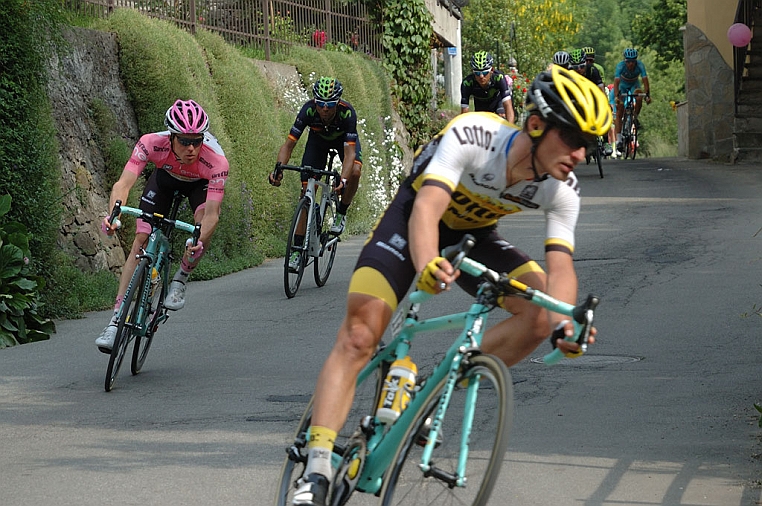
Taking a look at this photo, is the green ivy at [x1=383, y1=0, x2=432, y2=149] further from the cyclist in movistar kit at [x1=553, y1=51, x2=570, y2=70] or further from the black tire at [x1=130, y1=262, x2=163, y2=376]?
the black tire at [x1=130, y1=262, x2=163, y2=376]

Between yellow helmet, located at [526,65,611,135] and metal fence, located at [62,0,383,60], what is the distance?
36.9ft

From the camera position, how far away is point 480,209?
16.9ft

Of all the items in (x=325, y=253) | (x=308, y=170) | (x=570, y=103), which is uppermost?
(x=570, y=103)

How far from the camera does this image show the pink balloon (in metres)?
28.0

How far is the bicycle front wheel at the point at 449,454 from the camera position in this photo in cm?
414

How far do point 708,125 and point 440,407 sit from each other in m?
29.7

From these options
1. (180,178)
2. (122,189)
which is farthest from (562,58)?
(122,189)

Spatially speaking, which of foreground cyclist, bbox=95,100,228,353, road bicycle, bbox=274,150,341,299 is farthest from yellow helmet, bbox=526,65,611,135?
road bicycle, bbox=274,150,341,299

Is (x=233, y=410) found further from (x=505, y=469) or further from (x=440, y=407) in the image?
(x=440, y=407)

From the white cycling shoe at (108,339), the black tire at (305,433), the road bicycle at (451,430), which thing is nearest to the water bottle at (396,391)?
the road bicycle at (451,430)

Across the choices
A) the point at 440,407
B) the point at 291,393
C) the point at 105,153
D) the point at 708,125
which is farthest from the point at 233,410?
the point at 708,125

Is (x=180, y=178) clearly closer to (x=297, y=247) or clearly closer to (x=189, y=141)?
(x=189, y=141)

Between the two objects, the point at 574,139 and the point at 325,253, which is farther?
the point at 325,253

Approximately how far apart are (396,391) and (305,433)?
541 mm
